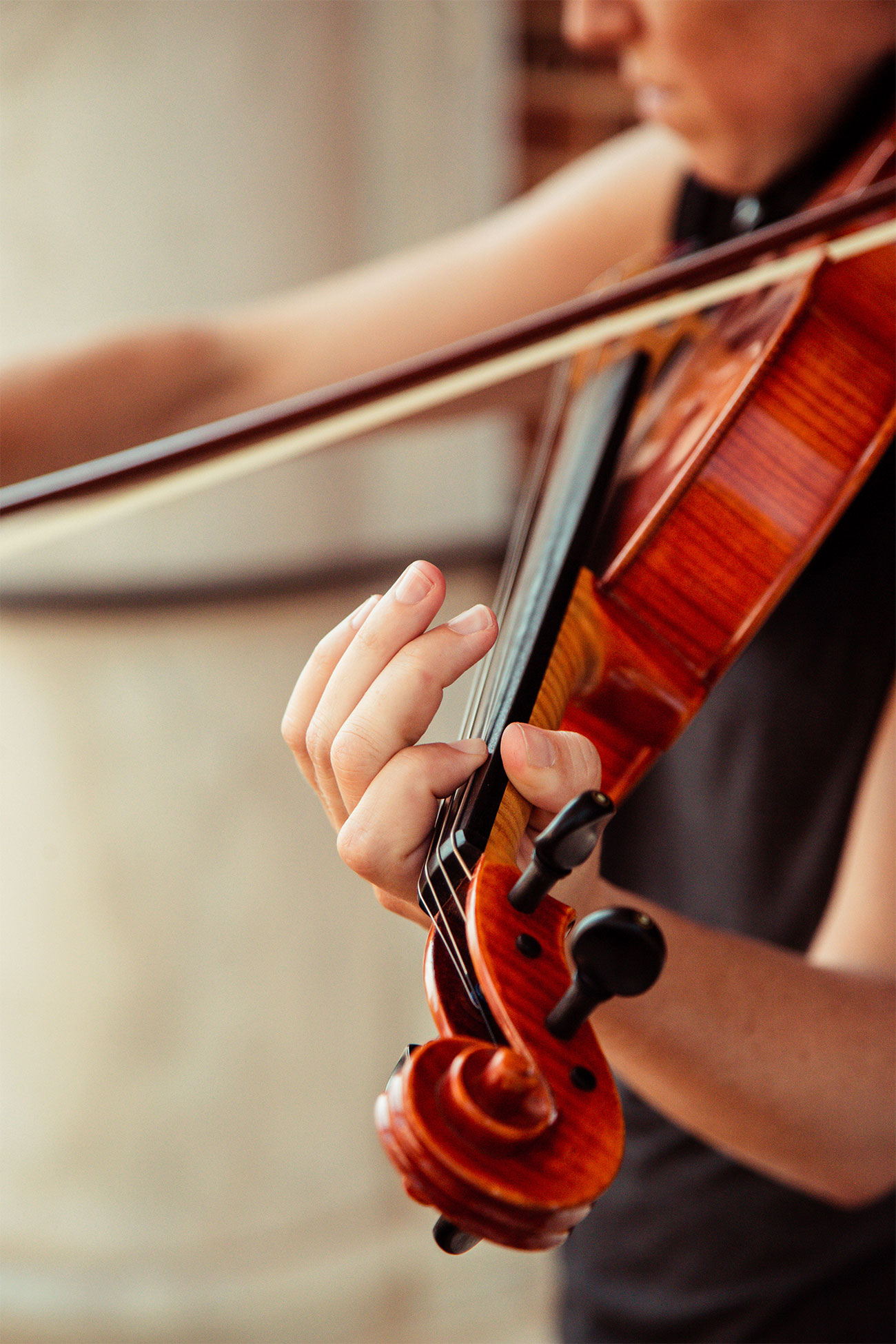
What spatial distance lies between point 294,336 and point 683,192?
8.6 inches

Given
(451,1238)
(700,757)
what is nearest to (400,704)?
(451,1238)

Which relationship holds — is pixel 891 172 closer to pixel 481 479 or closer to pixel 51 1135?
pixel 481 479

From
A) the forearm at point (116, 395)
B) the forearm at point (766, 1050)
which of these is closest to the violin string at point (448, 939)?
the forearm at point (766, 1050)

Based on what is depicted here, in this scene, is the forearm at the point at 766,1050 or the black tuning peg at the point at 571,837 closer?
the black tuning peg at the point at 571,837

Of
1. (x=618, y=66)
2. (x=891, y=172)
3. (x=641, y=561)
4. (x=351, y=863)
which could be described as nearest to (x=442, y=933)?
(x=351, y=863)

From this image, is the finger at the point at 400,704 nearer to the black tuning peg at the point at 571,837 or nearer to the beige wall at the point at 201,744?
the black tuning peg at the point at 571,837

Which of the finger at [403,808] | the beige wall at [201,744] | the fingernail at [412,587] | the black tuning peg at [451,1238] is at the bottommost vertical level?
the beige wall at [201,744]

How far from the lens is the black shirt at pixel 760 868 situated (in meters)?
0.47

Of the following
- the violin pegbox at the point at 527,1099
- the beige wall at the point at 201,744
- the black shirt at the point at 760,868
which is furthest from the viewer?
the beige wall at the point at 201,744

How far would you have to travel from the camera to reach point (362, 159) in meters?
0.97

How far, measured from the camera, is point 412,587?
29 centimetres

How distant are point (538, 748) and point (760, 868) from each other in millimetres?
310

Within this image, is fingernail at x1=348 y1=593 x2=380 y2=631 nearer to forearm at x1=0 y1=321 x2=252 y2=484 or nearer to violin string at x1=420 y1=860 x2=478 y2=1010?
violin string at x1=420 y1=860 x2=478 y2=1010

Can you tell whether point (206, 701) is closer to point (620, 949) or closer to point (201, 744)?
point (201, 744)
